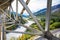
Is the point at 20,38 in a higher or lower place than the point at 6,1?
lower

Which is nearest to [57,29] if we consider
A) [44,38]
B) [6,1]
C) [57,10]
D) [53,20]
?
[53,20]

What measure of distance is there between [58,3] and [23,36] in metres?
0.79

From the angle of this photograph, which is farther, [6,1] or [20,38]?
[20,38]

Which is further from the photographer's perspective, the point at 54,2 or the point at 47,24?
the point at 54,2

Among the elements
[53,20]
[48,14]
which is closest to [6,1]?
[48,14]

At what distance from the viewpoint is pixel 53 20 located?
2.24 metres

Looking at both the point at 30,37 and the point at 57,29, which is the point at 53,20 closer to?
the point at 57,29

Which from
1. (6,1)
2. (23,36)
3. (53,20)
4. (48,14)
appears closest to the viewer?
(48,14)

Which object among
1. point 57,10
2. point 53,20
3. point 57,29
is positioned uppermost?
point 57,10

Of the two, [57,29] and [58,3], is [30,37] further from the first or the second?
[58,3]

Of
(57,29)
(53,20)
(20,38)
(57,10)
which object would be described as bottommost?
A: (20,38)

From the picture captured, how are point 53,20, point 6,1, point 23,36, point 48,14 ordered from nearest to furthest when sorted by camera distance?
point 48,14, point 6,1, point 53,20, point 23,36

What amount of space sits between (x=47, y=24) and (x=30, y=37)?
73.3 inches

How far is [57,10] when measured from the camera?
225cm
